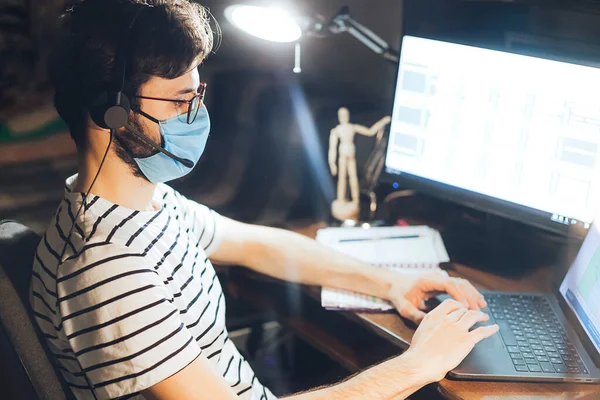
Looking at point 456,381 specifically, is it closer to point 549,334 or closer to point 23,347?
point 549,334

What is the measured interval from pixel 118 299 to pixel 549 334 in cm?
76

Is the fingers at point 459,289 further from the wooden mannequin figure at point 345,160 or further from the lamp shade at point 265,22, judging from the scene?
the lamp shade at point 265,22

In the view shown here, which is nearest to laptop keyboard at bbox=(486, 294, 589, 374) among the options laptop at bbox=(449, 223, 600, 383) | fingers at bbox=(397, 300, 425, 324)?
laptop at bbox=(449, 223, 600, 383)

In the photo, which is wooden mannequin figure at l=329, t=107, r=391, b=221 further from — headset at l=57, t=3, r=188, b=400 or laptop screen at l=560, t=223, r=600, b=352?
headset at l=57, t=3, r=188, b=400

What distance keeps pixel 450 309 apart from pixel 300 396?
13.4 inches

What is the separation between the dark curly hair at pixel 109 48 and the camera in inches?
39.1

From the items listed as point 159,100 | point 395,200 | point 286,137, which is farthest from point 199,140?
point 395,200

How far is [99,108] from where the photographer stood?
98 cm

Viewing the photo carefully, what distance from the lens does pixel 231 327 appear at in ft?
6.51

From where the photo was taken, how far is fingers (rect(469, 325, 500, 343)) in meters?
1.14

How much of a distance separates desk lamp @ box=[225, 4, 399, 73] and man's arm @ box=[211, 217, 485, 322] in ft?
1.47

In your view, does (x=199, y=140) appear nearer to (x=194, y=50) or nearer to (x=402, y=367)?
(x=194, y=50)

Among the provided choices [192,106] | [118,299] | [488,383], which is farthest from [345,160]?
[118,299]

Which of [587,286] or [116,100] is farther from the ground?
[116,100]
